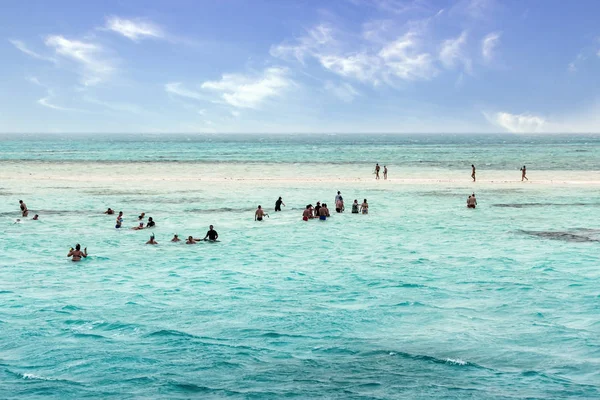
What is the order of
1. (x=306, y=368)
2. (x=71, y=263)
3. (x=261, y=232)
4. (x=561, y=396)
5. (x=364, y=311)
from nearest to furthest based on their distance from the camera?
(x=561, y=396) < (x=306, y=368) < (x=364, y=311) < (x=71, y=263) < (x=261, y=232)

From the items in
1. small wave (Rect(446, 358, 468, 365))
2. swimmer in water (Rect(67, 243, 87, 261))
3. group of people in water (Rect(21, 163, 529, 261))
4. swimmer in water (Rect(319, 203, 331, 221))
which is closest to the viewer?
small wave (Rect(446, 358, 468, 365))

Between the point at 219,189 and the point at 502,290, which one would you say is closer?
the point at 502,290

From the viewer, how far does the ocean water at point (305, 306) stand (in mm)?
16953

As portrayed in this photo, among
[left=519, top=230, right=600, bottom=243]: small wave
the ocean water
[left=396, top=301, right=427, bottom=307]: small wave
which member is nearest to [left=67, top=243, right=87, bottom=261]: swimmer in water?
the ocean water

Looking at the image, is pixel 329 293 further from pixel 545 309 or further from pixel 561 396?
pixel 561 396

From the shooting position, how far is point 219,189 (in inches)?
2635

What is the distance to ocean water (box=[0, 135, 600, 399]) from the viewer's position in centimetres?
1695

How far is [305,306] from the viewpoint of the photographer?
23641 mm

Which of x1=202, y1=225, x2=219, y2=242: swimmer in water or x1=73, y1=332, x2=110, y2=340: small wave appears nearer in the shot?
x1=73, y1=332, x2=110, y2=340: small wave

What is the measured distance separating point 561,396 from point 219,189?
53326 millimetres

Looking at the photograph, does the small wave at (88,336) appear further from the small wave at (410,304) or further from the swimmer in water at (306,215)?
the swimmer in water at (306,215)

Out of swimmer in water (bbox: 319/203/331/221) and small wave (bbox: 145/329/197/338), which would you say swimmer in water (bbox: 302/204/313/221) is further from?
small wave (bbox: 145/329/197/338)

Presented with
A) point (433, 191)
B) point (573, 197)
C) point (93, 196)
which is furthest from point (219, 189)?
point (573, 197)

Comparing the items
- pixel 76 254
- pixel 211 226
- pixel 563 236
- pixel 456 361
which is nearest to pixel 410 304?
pixel 456 361
